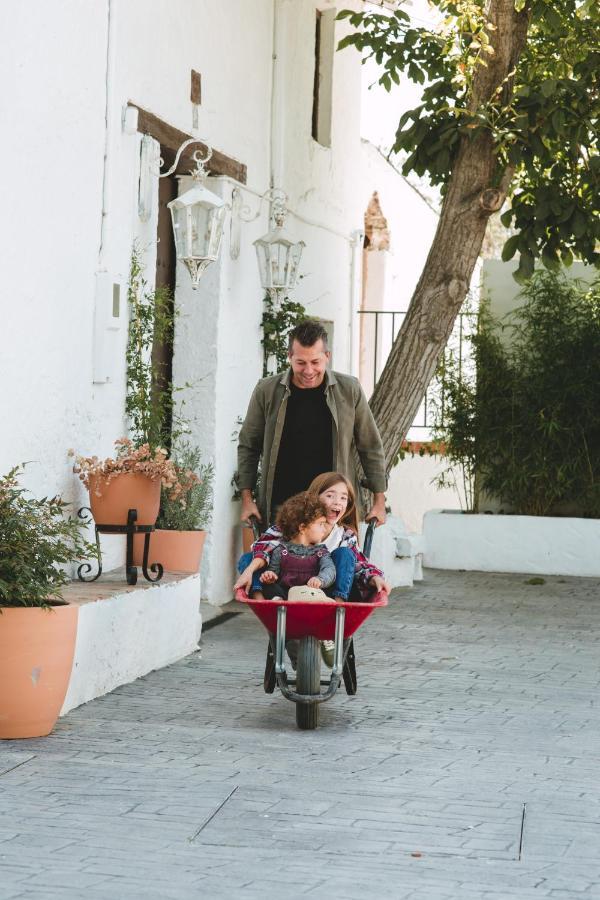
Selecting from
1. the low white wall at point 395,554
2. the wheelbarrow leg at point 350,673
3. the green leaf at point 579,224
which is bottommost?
the wheelbarrow leg at point 350,673

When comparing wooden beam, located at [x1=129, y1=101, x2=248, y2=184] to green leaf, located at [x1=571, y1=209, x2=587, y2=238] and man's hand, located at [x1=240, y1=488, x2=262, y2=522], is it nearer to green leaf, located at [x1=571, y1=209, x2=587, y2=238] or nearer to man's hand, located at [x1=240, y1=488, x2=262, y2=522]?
green leaf, located at [x1=571, y1=209, x2=587, y2=238]

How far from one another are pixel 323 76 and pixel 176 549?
592 centimetres

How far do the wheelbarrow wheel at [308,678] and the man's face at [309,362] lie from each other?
1.30 metres

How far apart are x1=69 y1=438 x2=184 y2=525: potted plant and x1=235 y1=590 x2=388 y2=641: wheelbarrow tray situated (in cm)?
132

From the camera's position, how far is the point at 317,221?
12180 mm

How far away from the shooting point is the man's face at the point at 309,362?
643 centimetres

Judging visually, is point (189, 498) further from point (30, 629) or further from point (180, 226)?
point (30, 629)

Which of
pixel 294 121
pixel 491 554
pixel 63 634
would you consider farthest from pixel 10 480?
pixel 491 554

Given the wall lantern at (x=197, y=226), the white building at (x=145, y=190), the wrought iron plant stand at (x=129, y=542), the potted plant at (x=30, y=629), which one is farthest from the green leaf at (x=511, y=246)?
the potted plant at (x=30, y=629)

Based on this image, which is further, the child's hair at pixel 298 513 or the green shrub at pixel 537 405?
the green shrub at pixel 537 405

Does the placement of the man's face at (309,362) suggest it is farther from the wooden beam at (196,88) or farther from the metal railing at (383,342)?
the metal railing at (383,342)

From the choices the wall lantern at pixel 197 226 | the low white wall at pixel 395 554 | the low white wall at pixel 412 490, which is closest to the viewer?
the wall lantern at pixel 197 226

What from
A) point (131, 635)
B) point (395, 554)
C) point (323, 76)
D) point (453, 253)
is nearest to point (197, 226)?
point (131, 635)

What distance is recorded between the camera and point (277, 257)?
9.91 m
